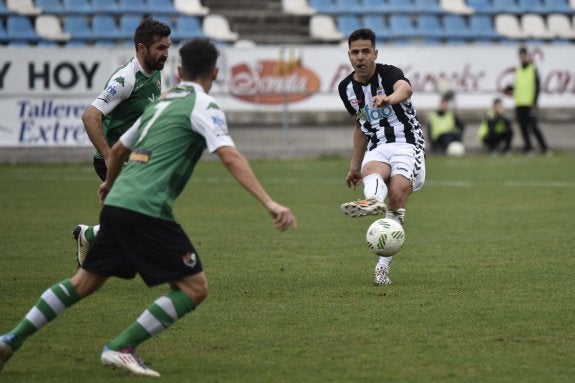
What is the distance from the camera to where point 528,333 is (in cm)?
769

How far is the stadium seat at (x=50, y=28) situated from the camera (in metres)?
27.7

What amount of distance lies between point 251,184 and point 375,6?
83.4ft

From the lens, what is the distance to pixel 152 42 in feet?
30.3

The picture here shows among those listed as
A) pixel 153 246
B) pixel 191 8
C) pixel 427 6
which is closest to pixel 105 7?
pixel 191 8

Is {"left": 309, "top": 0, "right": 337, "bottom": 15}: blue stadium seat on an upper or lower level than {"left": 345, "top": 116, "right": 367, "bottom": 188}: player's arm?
upper

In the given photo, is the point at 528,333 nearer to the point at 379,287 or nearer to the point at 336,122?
the point at 379,287

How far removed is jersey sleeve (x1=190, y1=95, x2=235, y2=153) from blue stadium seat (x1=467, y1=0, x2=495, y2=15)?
26343 millimetres

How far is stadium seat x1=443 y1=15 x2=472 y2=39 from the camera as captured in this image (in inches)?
1227

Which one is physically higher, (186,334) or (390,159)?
(390,159)

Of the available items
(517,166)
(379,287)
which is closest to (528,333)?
(379,287)

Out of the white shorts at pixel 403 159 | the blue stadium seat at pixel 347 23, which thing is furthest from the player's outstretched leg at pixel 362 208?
the blue stadium seat at pixel 347 23

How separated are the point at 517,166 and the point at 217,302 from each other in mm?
15229

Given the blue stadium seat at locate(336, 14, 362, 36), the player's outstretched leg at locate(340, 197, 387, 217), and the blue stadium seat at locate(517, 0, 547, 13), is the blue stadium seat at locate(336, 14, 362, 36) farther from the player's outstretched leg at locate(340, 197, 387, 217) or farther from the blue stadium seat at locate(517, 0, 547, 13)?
the player's outstretched leg at locate(340, 197, 387, 217)

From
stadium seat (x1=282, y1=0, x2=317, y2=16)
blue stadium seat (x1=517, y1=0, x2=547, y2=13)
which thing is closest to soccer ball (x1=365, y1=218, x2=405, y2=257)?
stadium seat (x1=282, y1=0, x2=317, y2=16)
